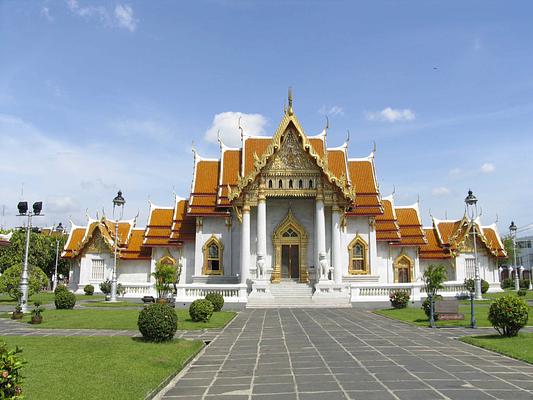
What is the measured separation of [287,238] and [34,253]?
2971cm

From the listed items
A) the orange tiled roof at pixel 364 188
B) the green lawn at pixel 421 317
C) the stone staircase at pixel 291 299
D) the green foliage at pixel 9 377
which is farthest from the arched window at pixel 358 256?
the green foliage at pixel 9 377

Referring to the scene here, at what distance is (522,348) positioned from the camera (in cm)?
1169

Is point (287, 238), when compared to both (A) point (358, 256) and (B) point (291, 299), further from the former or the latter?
(A) point (358, 256)

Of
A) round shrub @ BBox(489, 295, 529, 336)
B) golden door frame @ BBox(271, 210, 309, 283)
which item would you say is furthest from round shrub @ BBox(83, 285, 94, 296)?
round shrub @ BBox(489, 295, 529, 336)

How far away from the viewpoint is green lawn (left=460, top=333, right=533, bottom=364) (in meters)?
10.9

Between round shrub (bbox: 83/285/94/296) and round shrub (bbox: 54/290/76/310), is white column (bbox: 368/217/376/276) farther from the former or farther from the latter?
round shrub (bbox: 83/285/94/296)

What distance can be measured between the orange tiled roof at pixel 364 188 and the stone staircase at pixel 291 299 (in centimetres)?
718

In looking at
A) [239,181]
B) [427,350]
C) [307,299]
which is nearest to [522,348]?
[427,350]

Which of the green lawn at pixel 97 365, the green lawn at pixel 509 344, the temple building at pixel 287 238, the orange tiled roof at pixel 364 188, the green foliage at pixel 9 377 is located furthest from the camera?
the orange tiled roof at pixel 364 188

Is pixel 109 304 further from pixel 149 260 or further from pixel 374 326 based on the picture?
pixel 374 326

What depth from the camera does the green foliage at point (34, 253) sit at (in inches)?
1688

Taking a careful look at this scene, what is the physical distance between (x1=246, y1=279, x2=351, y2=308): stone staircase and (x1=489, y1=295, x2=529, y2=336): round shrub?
13.7 metres

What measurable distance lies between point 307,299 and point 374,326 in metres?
11.5

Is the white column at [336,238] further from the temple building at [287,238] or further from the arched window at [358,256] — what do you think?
the arched window at [358,256]
